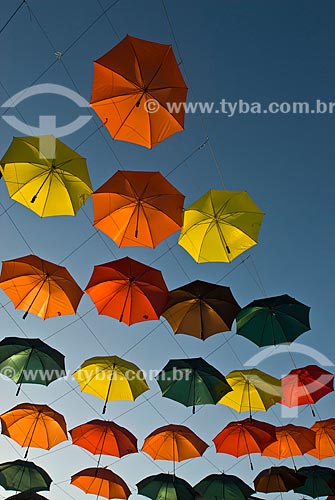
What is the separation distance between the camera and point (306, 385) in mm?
12438

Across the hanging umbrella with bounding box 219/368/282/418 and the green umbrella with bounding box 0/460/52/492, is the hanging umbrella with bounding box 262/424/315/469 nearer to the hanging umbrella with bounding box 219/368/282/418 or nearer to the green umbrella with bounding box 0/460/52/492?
the hanging umbrella with bounding box 219/368/282/418

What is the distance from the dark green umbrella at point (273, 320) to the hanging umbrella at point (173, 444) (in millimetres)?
3251

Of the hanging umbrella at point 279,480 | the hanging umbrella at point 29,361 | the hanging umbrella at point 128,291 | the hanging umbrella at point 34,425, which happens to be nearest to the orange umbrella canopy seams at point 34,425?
the hanging umbrella at point 34,425

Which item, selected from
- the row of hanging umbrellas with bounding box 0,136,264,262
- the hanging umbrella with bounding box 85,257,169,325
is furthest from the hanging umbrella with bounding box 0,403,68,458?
the row of hanging umbrellas with bounding box 0,136,264,262

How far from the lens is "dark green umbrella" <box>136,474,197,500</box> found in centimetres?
1223

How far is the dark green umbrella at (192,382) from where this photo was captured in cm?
1143

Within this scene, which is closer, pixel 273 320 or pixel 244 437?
pixel 273 320

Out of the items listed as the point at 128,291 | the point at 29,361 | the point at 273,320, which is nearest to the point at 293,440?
the point at 273,320

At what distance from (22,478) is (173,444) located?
148 inches

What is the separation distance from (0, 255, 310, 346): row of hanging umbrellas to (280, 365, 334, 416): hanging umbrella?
159 centimetres

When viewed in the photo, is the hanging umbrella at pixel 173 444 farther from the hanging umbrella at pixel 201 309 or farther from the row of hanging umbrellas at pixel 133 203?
the row of hanging umbrellas at pixel 133 203

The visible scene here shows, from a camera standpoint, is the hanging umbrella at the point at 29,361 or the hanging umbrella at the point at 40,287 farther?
the hanging umbrella at the point at 29,361

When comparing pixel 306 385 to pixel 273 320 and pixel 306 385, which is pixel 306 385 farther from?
pixel 273 320

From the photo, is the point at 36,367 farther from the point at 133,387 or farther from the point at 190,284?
the point at 190,284
